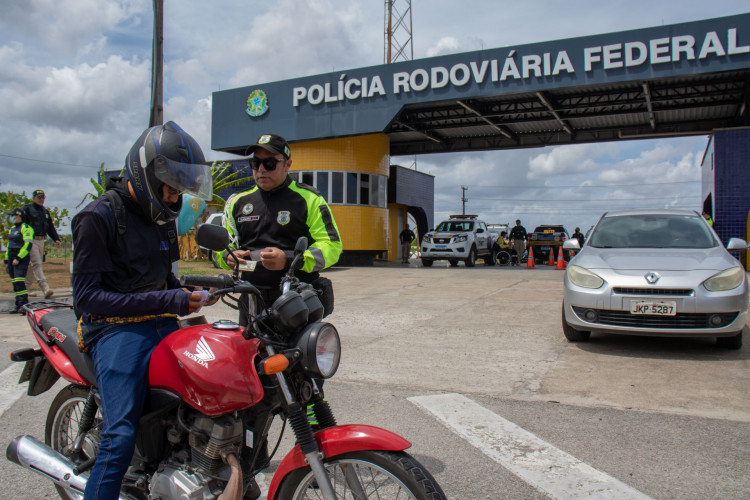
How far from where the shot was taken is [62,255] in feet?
92.5

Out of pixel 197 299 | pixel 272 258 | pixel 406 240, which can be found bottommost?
pixel 197 299

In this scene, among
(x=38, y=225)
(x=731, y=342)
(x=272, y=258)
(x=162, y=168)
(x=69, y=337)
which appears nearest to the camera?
(x=162, y=168)

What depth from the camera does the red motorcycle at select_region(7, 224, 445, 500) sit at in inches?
81.5

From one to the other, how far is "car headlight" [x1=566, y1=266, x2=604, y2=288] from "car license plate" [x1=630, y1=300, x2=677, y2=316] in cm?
42

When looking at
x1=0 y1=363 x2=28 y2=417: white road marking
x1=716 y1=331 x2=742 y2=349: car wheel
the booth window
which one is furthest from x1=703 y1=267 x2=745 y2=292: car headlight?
the booth window

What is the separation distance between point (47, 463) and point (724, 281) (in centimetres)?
622

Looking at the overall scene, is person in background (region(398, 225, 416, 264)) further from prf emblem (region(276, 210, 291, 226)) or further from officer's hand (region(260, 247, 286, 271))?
officer's hand (region(260, 247, 286, 271))

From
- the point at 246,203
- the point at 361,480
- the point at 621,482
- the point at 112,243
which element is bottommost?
the point at 621,482

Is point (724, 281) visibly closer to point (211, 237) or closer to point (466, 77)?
point (211, 237)

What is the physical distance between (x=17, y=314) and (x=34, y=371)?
317 inches

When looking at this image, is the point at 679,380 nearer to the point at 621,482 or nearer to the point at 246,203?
the point at 621,482

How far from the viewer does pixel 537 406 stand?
4.51 meters

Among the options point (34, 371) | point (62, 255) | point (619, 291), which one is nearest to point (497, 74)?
point (619, 291)

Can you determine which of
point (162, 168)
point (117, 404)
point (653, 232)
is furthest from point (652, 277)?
point (117, 404)
